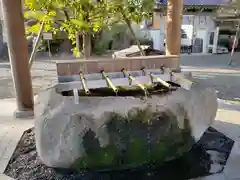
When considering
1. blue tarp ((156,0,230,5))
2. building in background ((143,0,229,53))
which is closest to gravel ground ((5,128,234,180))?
blue tarp ((156,0,230,5))

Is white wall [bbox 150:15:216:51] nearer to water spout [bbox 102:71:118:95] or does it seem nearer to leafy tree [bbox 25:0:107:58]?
leafy tree [bbox 25:0:107:58]

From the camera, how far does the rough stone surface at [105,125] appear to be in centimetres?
311

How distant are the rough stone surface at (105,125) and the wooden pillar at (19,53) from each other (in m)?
1.57

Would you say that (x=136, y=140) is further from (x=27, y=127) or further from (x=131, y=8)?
(x=131, y=8)

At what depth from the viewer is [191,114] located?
143 inches

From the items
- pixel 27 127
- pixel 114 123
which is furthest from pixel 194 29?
pixel 114 123

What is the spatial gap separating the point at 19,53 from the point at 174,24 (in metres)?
3.13

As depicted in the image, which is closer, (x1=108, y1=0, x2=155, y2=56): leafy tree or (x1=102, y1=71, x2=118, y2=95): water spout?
(x1=102, y1=71, x2=118, y2=95): water spout

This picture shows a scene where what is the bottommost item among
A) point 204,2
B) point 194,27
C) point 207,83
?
point 207,83

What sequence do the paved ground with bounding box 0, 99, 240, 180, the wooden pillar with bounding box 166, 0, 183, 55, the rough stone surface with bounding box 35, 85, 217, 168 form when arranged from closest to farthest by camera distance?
the rough stone surface with bounding box 35, 85, 217, 168 → the paved ground with bounding box 0, 99, 240, 180 → the wooden pillar with bounding box 166, 0, 183, 55

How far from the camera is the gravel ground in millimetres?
3256

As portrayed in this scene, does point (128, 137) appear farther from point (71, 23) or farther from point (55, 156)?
point (71, 23)

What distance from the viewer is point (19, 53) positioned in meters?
4.65

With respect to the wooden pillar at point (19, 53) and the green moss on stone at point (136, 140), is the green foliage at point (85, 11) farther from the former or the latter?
the green moss on stone at point (136, 140)
